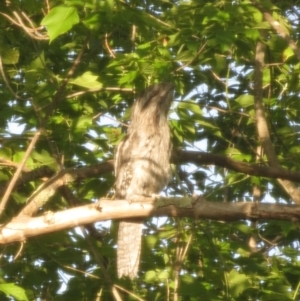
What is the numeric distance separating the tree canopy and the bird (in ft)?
0.39

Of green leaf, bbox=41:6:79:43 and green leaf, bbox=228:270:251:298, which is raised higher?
green leaf, bbox=41:6:79:43

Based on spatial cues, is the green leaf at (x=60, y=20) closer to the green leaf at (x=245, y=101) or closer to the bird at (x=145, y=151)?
the bird at (x=145, y=151)

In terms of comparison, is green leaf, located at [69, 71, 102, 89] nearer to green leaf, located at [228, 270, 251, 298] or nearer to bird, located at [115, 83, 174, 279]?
bird, located at [115, 83, 174, 279]

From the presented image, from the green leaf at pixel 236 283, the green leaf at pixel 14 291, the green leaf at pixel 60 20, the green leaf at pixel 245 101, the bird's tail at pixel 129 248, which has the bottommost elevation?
the green leaf at pixel 14 291

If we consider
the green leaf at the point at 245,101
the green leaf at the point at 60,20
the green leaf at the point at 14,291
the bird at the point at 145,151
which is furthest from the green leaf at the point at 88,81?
the green leaf at the point at 245,101

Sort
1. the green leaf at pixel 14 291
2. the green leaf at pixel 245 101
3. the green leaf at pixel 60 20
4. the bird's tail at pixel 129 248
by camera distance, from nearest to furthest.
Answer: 1. the green leaf at pixel 14 291
2. the green leaf at pixel 60 20
3. the bird's tail at pixel 129 248
4. the green leaf at pixel 245 101

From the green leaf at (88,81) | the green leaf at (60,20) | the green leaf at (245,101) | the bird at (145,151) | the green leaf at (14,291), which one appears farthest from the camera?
the green leaf at (245,101)

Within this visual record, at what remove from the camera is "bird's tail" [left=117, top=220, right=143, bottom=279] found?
16.5ft

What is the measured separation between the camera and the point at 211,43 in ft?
14.1

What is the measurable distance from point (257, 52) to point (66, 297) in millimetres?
2619

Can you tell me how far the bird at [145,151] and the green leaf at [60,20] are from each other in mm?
1504

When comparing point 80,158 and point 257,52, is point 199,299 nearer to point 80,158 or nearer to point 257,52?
point 80,158

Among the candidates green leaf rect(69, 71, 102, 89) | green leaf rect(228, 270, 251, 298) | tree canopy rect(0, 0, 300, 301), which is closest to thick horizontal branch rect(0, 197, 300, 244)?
tree canopy rect(0, 0, 300, 301)

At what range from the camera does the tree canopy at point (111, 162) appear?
13.2 ft
